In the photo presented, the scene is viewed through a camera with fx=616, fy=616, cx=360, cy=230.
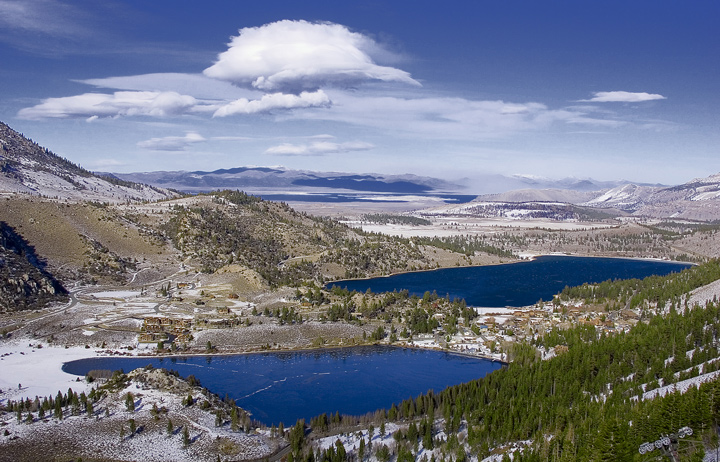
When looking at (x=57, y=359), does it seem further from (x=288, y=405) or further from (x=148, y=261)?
(x=148, y=261)

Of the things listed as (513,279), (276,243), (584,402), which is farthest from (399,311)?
(276,243)

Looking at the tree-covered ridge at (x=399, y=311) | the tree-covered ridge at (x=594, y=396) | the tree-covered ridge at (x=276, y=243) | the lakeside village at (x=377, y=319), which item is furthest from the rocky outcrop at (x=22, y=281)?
the tree-covered ridge at (x=594, y=396)

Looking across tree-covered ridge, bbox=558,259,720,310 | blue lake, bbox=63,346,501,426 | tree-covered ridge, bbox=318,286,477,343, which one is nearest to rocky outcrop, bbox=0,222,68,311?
blue lake, bbox=63,346,501,426

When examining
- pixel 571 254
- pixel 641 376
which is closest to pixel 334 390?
pixel 641 376

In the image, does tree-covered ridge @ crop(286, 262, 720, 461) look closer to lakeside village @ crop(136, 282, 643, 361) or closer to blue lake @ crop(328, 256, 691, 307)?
lakeside village @ crop(136, 282, 643, 361)

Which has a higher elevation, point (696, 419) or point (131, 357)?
point (696, 419)

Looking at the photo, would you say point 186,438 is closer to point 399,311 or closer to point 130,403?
point 130,403
